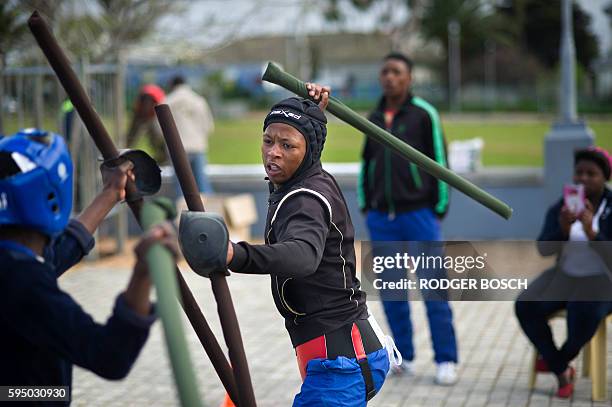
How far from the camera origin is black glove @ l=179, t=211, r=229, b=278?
2646mm

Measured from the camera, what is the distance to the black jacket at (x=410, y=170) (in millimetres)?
6867

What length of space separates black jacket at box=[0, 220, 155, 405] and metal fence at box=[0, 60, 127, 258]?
8595mm

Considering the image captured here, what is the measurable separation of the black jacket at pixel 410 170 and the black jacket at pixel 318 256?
3.15m

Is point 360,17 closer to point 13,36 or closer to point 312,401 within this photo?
point 13,36

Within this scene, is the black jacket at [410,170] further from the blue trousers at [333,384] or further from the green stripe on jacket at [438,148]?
the blue trousers at [333,384]

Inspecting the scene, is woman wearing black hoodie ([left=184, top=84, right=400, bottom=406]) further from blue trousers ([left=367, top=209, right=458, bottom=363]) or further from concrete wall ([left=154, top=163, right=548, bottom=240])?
concrete wall ([left=154, top=163, right=548, bottom=240])

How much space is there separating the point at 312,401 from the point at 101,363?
47.7 inches

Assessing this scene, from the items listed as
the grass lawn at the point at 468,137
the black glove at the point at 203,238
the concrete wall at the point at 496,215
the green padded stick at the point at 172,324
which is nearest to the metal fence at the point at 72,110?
the concrete wall at the point at 496,215

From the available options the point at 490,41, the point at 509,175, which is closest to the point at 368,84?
the point at 490,41

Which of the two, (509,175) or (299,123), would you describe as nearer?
(299,123)

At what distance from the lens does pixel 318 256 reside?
10.6 feet

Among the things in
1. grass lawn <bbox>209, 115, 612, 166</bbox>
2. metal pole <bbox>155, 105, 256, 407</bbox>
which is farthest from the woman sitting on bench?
grass lawn <bbox>209, 115, 612, 166</bbox>

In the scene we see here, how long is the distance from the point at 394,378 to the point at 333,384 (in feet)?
11.0

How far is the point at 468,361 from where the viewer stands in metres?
7.30
